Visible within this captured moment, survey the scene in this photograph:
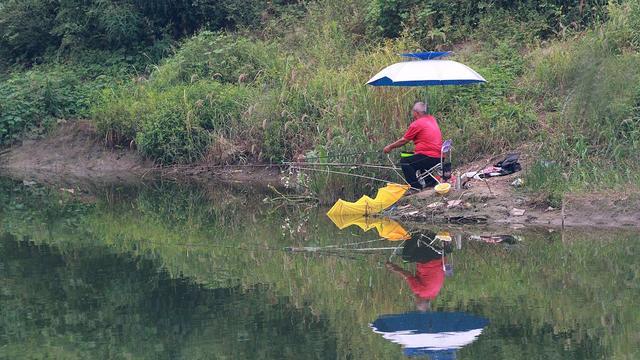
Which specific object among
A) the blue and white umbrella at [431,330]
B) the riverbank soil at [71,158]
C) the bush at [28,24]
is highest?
the bush at [28,24]

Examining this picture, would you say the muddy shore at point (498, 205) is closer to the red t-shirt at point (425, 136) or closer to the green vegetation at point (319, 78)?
the green vegetation at point (319, 78)

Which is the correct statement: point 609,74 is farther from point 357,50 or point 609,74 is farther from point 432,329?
point 432,329

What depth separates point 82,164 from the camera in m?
24.2

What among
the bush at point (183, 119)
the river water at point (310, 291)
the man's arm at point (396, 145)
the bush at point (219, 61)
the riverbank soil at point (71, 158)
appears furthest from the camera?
the riverbank soil at point (71, 158)

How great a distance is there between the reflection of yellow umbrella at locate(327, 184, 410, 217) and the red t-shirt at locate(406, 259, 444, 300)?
11.2 ft

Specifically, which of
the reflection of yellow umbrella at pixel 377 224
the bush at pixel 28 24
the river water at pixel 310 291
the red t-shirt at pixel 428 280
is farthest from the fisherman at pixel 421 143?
the bush at pixel 28 24

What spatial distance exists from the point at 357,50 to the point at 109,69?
688 cm

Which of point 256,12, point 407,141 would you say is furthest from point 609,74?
point 256,12

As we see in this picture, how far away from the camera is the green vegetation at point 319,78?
16.9 meters

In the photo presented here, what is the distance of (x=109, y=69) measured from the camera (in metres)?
26.5

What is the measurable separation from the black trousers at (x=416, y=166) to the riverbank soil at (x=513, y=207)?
0.76 ft

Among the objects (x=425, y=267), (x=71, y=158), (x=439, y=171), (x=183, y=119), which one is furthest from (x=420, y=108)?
(x=71, y=158)

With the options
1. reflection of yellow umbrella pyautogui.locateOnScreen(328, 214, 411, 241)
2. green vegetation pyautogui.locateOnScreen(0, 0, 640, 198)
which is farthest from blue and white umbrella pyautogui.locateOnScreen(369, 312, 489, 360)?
green vegetation pyautogui.locateOnScreen(0, 0, 640, 198)

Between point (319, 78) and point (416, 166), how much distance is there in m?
Result: 5.14
